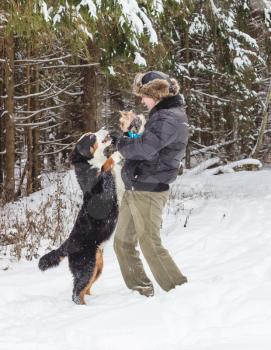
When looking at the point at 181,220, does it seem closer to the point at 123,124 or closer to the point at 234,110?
the point at 123,124

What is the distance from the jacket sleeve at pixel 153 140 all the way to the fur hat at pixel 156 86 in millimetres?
201

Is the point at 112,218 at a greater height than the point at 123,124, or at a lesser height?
lesser

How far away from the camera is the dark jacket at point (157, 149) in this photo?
394cm

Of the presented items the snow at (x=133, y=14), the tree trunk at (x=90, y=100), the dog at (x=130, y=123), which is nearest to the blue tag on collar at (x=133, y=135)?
the dog at (x=130, y=123)

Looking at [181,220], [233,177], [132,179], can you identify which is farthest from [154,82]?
[233,177]

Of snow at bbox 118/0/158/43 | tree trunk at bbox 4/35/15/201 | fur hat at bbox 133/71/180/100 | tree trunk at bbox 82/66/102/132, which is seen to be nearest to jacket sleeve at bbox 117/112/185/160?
fur hat at bbox 133/71/180/100

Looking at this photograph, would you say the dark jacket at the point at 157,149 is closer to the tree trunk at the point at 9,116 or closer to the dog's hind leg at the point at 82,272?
the dog's hind leg at the point at 82,272

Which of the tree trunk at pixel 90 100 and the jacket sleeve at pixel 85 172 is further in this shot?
the tree trunk at pixel 90 100

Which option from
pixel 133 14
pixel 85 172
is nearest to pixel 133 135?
pixel 85 172

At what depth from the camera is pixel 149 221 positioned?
415 cm

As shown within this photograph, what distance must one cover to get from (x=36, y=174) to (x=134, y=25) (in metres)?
9.44

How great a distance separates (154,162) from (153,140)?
225mm

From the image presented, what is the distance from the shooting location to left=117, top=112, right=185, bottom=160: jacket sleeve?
155 inches

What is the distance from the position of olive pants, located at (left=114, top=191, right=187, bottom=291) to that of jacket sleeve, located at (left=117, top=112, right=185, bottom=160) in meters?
0.38
